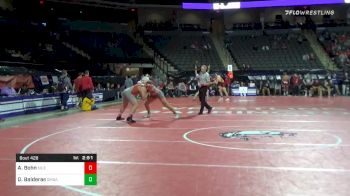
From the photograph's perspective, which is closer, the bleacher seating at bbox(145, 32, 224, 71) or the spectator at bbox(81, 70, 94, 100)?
the spectator at bbox(81, 70, 94, 100)

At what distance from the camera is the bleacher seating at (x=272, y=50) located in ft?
118

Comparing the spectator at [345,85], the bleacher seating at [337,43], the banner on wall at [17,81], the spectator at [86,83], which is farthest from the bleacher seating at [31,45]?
the bleacher seating at [337,43]

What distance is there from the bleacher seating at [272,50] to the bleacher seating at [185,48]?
1999mm

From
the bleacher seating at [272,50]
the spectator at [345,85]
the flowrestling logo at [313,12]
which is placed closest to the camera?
the spectator at [345,85]

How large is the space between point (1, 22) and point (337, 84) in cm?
2412

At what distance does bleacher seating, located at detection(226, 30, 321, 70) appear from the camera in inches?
1419

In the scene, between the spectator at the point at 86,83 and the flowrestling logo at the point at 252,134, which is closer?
the flowrestling logo at the point at 252,134

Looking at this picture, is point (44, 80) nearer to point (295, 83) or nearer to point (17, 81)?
point (17, 81)

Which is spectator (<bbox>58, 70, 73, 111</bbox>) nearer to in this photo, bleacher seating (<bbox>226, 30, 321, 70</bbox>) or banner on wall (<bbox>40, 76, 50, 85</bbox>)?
banner on wall (<bbox>40, 76, 50, 85</bbox>)

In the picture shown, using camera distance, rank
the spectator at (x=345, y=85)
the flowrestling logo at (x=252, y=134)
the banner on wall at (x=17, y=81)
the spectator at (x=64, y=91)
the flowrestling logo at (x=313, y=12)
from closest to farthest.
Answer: the flowrestling logo at (x=252, y=134), the spectator at (x=64, y=91), the banner on wall at (x=17, y=81), the spectator at (x=345, y=85), the flowrestling logo at (x=313, y=12)

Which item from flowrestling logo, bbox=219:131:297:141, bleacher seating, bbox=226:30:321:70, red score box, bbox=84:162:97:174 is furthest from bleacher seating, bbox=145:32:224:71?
red score box, bbox=84:162:97:174
